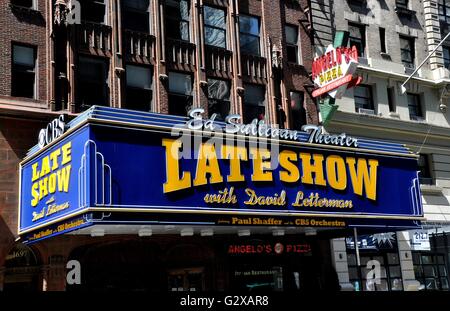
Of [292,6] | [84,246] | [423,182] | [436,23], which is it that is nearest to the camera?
[84,246]

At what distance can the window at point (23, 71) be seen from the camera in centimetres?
A: 2070

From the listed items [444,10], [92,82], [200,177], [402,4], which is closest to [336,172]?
[200,177]

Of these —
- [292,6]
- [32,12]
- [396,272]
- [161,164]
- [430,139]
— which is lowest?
[396,272]

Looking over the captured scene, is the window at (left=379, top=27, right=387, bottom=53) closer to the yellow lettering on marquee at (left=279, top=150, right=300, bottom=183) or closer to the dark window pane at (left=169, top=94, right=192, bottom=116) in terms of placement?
the dark window pane at (left=169, top=94, right=192, bottom=116)

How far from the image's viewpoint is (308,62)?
2956cm

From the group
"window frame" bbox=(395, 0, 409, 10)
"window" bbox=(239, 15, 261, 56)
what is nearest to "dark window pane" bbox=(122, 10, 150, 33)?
"window" bbox=(239, 15, 261, 56)

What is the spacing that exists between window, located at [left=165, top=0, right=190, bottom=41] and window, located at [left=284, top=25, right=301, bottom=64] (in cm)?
598

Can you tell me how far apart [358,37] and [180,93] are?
1253 cm

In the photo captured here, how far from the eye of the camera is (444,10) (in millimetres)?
36375

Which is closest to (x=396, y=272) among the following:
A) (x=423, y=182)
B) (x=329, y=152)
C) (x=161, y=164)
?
(x=423, y=182)

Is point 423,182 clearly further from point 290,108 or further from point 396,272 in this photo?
point 290,108

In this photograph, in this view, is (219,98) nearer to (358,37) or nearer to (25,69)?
(25,69)
